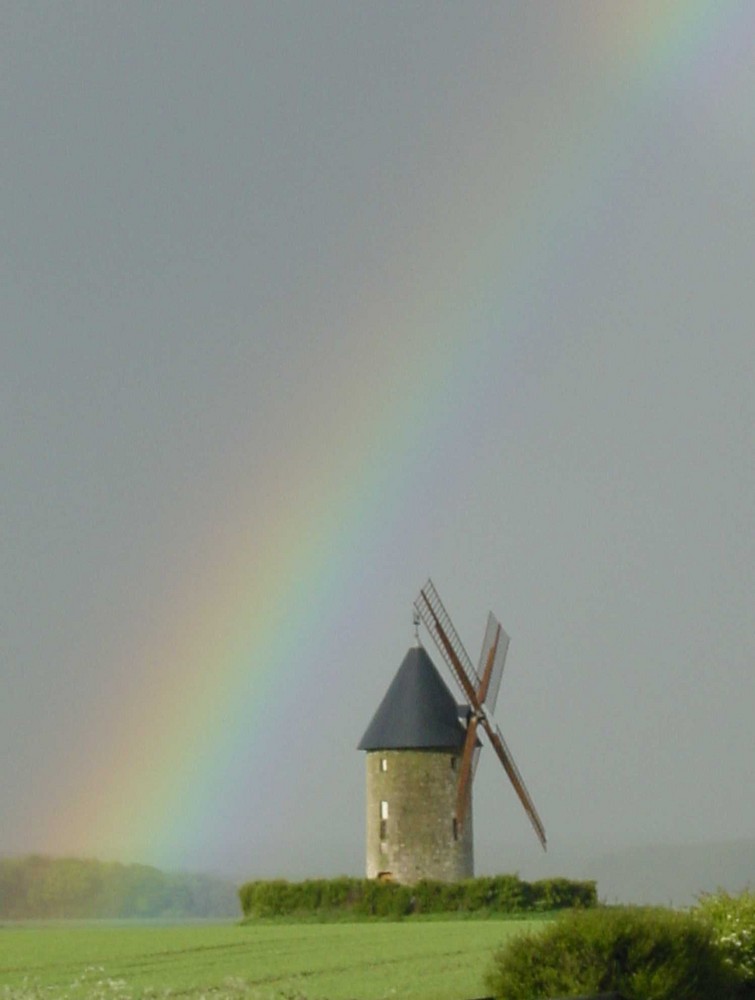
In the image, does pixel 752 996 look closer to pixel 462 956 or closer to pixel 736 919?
pixel 736 919

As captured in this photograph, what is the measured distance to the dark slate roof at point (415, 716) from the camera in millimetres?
46594

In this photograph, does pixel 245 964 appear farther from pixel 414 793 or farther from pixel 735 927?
pixel 414 793

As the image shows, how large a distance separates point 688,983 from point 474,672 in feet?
116

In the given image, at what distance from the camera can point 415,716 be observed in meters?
47.0

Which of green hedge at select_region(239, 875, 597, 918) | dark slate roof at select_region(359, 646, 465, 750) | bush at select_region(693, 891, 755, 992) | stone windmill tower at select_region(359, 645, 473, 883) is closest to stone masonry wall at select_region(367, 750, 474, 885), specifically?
stone windmill tower at select_region(359, 645, 473, 883)

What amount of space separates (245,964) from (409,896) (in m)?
21.0

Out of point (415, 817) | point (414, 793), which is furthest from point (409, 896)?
point (414, 793)

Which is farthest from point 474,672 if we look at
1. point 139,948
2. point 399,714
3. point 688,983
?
point 688,983

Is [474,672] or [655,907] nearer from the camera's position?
[655,907]

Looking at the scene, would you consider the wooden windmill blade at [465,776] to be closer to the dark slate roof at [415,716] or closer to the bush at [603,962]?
the dark slate roof at [415,716]

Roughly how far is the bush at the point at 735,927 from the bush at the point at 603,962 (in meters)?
1.46

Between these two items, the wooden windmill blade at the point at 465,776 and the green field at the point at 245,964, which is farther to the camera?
the wooden windmill blade at the point at 465,776

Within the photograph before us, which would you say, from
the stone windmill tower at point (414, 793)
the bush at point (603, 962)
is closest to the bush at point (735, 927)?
the bush at point (603, 962)

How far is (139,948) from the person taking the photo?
22938mm
